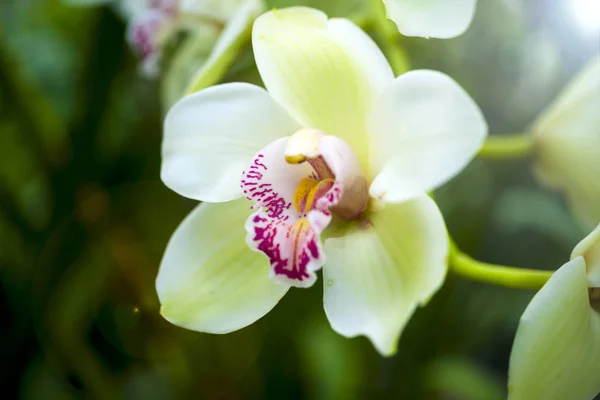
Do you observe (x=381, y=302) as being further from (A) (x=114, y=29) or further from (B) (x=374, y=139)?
(A) (x=114, y=29)

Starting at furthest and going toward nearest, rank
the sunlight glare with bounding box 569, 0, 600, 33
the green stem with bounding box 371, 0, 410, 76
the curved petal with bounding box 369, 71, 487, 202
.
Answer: the sunlight glare with bounding box 569, 0, 600, 33, the green stem with bounding box 371, 0, 410, 76, the curved petal with bounding box 369, 71, 487, 202

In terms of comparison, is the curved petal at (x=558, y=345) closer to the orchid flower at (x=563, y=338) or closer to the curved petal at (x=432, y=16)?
the orchid flower at (x=563, y=338)

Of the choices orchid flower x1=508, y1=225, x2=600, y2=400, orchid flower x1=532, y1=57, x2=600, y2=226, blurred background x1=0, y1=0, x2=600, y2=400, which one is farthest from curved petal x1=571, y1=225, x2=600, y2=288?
blurred background x1=0, y1=0, x2=600, y2=400

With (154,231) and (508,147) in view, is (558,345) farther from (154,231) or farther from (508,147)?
(154,231)

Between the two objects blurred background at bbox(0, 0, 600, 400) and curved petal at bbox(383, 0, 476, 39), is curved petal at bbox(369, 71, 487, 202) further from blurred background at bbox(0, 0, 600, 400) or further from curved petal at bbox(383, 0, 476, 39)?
blurred background at bbox(0, 0, 600, 400)

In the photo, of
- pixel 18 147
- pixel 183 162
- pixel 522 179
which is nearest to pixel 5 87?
pixel 18 147

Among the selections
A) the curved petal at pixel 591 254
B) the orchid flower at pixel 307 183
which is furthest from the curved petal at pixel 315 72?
the curved petal at pixel 591 254

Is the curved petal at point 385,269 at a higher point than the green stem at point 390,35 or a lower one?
lower

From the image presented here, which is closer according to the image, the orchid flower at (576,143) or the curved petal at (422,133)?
the curved petal at (422,133)
